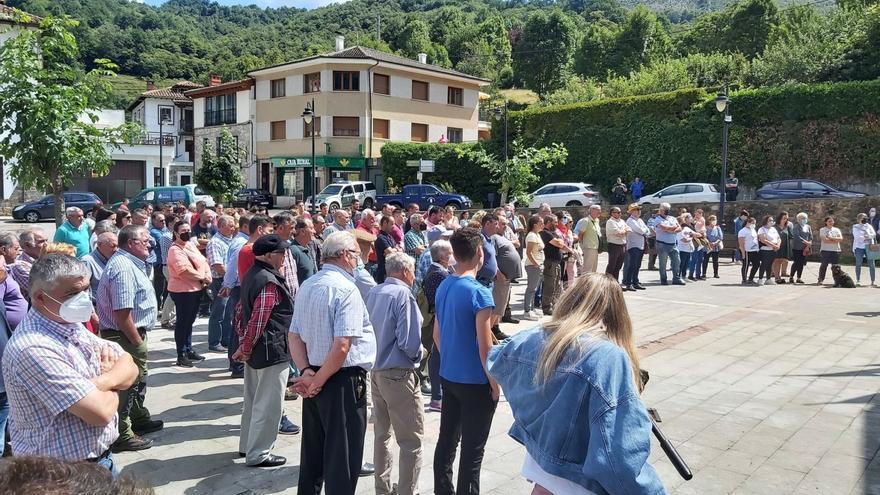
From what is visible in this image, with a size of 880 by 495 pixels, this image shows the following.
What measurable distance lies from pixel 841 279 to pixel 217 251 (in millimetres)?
14225

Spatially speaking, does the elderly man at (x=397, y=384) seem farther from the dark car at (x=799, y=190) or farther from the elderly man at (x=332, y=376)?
the dark car at (x=799, y=190)

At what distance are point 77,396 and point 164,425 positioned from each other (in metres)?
3.52

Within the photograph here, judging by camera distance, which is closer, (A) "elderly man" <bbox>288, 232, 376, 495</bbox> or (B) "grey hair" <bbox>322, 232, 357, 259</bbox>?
(A) "elderly man" <bbox>288, 232, 376, 495</bbox>

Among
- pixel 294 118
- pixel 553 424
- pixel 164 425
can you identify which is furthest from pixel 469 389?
pixel 294 118

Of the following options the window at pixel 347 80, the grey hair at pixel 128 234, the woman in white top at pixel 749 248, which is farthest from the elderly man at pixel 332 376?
the window at pixel 347 80

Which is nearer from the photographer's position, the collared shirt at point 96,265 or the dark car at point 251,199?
the collared shirt at point 96,265

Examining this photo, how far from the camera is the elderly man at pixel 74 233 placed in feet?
29.5

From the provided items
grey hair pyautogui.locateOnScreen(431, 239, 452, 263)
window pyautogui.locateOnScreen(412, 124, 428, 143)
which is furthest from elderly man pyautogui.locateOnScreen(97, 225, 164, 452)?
window pyautogui.locateOnScreen(412, 124, 428, 143)

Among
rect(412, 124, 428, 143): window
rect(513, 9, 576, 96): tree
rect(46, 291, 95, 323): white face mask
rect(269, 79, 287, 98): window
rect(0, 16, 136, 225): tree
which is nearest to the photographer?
rect(46, 291, 95, 323): white face mask

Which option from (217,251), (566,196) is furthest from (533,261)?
(566,196)

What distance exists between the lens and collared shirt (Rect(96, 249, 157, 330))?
521 cm

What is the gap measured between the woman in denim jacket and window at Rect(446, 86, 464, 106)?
45761 mm

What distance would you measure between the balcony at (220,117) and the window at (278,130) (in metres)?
4.67

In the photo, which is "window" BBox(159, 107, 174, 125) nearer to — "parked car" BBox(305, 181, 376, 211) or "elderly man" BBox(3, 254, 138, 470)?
"parked car" BBox(305, 181, 376, 211)
